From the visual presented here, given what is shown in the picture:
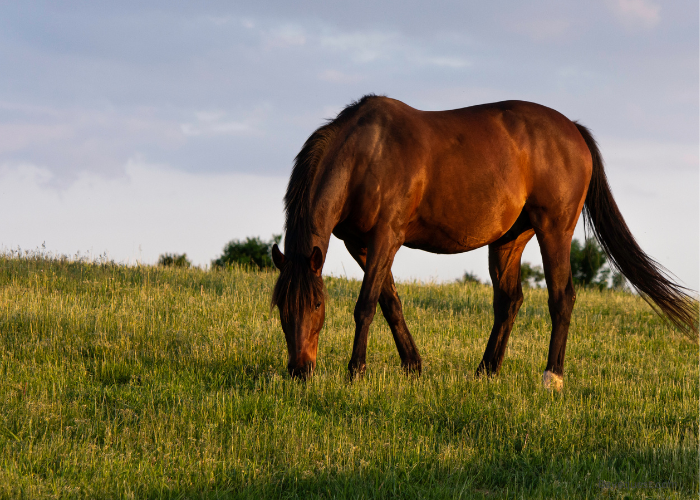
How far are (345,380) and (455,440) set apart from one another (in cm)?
186

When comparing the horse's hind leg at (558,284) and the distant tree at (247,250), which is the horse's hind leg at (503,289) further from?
the distant tree at (247,250)

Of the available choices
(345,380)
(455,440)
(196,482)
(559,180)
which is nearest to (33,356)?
(345,380)

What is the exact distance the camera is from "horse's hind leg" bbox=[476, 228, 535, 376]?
8031 mm

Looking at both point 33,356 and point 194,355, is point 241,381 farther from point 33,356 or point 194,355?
point 33,356

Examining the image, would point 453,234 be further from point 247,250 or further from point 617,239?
point 247,250

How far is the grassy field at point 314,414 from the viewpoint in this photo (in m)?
4.29

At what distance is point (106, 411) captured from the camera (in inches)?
230

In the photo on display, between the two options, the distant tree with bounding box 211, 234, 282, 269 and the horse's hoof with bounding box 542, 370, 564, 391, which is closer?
the horse's hoof with bounding box 542, 370, 564, 391

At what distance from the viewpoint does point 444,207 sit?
283 inches

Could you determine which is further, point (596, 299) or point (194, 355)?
point (596, 299)

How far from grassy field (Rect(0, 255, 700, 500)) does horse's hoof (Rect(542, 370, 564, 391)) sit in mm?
113

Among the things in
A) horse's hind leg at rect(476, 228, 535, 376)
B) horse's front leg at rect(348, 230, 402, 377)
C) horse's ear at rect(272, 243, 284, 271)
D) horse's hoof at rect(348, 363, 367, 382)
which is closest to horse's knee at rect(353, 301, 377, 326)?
horse's front leg at rect(348, 230, 402, 377)

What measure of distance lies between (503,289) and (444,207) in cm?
173

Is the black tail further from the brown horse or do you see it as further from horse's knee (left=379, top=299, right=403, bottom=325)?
horse's knee (left=379, top=299, right=403, bottom=325)
